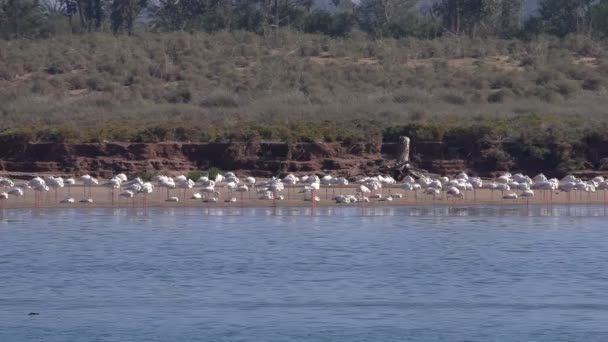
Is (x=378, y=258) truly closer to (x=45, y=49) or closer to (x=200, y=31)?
(x=45, y=49)

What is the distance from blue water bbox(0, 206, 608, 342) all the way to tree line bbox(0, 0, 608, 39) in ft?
117

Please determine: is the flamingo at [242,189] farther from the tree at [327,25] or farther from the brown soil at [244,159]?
the tree at [327,25]

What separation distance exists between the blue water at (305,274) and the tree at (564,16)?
120ft

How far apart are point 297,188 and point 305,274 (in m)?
10.9

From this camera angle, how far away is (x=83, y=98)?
44.4 metres

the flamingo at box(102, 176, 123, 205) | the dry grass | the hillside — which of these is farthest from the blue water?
the dry grass

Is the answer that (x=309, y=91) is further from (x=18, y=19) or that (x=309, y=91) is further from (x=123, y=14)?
(x=18, y=19)

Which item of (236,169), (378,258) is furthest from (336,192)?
(378,258)

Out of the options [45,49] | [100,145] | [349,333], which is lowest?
[349,333]

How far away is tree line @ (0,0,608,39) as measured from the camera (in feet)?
206

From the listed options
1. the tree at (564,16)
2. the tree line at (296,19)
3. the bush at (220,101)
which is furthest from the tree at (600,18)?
the bush at (220,101)

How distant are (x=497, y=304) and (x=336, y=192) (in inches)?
542

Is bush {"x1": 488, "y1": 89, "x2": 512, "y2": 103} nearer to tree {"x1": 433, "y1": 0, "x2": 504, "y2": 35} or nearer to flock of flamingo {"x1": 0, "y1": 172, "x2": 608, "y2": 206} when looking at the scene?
flock of flamingo {"x1": 0, "y1": 172, "x2": 608, "y2": 206}

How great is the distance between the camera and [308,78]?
47.5m
